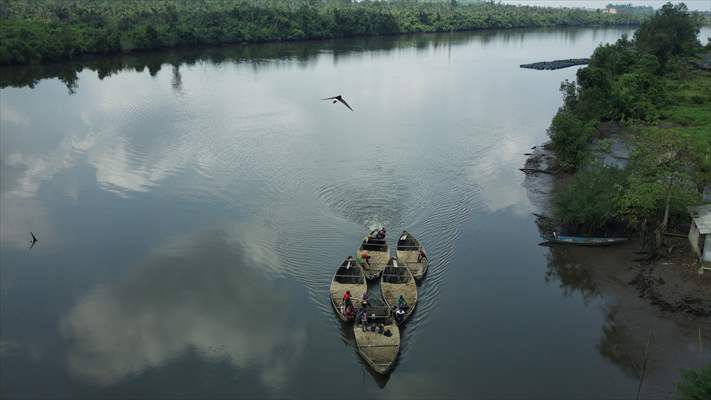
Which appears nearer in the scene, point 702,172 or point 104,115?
point 702,172

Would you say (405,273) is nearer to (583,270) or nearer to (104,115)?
(583,270)

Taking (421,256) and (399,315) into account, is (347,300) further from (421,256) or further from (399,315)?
(421,256)

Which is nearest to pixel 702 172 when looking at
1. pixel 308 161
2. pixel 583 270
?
pixel 583 270

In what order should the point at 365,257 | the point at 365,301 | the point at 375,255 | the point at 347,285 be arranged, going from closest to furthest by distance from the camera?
the point at 365,301 → the point at 347,285 → the point at 365,257 → the point at 375,255

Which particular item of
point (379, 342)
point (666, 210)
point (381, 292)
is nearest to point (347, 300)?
point (381, 292)

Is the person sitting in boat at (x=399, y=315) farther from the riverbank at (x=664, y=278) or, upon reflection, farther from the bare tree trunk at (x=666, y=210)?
the bare tree trunk at (x=666, y=210)

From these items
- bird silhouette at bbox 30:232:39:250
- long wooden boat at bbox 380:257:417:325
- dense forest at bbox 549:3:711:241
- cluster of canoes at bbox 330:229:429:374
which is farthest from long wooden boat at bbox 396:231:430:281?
bird silhouette at bbox 30:232:39:250

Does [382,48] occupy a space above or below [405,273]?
above
